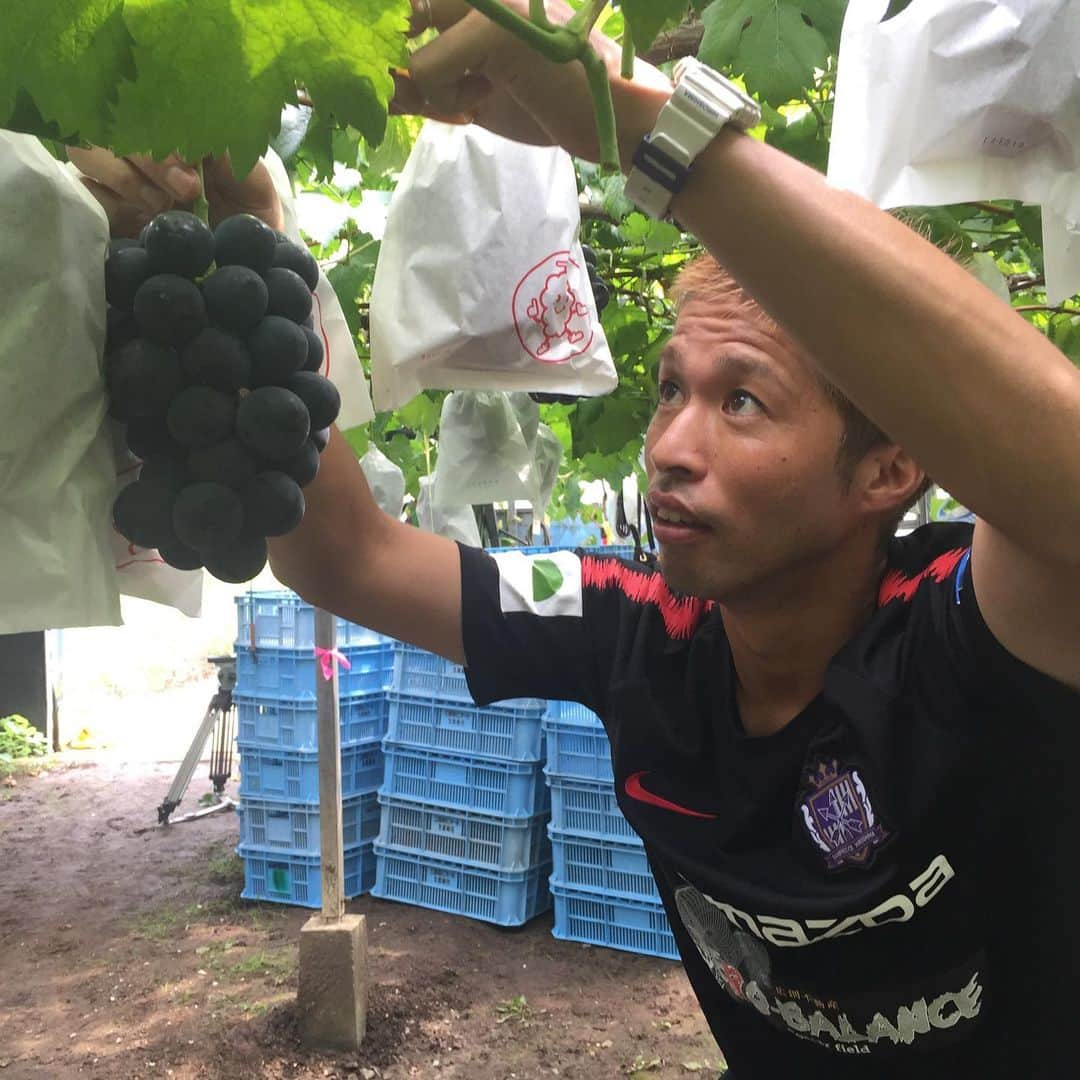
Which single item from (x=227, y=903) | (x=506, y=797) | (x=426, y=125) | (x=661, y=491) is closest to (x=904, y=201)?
(x=661, y=491)

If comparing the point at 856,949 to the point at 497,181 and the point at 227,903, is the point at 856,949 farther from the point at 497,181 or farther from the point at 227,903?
the point at 227,903

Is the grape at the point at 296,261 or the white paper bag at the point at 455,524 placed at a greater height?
the grape at the point at 296,261

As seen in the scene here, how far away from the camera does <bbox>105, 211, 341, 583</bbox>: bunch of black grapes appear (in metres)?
0.72

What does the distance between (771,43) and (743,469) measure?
2.15 ft

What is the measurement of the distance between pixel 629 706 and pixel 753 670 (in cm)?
18

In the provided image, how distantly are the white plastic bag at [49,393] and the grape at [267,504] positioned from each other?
4.7 inches

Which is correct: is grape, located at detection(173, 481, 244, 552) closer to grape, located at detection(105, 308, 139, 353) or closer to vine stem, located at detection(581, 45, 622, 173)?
grape, located at detection(105, 308, 139, 353)

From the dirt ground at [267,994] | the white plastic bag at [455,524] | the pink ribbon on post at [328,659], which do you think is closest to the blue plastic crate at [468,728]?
the dirt ground at [267,994]

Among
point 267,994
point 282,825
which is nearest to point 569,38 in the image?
point 267,994

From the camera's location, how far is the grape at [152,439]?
747mm

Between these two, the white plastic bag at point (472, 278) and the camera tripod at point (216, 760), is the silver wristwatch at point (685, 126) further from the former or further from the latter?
the camera tripod at point (216, 760)

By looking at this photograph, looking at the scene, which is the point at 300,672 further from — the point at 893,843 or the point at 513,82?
the point at 513,82

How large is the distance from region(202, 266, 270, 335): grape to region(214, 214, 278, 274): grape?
0.06 feet

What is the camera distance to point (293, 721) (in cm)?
487
